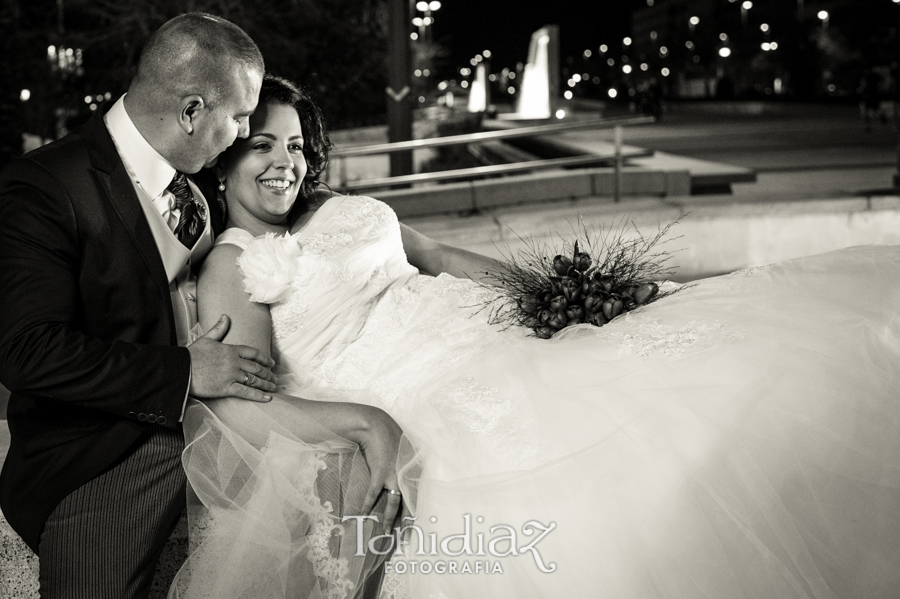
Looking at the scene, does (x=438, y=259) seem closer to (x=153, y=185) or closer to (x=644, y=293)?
(x=644, y=293)

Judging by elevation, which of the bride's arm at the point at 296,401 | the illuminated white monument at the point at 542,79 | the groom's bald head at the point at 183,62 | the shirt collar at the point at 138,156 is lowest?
the bride's arm at the point at 296,401

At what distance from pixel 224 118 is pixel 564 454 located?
4.51ft

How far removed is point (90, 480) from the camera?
7.97ft

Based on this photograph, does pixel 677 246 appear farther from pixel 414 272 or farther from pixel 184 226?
pixel 184 226

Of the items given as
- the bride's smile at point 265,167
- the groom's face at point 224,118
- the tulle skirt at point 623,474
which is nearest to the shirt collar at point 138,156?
the groom's face at point 224,118

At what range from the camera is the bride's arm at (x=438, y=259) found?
3.70 m

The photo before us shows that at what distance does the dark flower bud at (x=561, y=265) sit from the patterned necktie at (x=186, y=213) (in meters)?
1.16

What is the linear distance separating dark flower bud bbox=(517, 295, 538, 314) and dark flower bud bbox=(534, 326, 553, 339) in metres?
0.08

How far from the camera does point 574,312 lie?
9.81 ft

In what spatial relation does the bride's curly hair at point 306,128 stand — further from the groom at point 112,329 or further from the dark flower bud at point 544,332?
the dark flower bud at point 544,332

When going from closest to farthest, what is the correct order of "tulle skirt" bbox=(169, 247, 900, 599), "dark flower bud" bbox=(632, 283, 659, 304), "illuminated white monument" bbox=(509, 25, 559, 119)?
"tulle skirt" bbox=(169, 247, 900, 599) → "dark flower bud" bbox=(632, 283, 659, 304) → "illuminated white monument" bbox=(509, 25, 559, 119)

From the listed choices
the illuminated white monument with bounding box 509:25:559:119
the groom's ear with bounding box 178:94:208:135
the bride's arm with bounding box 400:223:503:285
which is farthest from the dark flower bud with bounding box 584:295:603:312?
the illuminated white monument with bounding box 509:25:559:119

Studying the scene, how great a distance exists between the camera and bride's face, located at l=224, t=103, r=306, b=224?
3.00 m

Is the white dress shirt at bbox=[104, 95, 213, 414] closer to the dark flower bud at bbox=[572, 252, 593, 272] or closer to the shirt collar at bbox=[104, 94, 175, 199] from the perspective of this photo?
the shirt collar at bbox=[104, 94, 175, 199]
